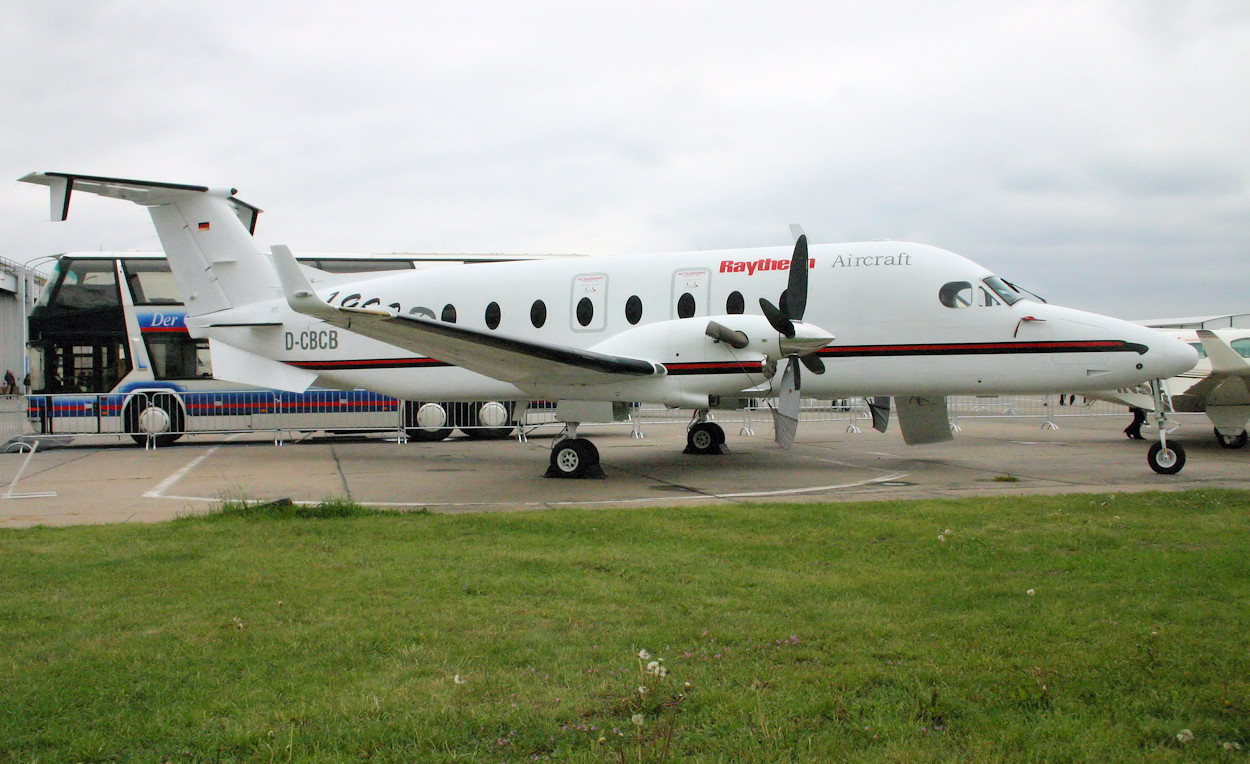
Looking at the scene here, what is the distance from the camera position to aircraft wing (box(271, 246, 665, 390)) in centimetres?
988

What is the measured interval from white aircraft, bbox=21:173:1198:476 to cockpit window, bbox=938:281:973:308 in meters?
0.02

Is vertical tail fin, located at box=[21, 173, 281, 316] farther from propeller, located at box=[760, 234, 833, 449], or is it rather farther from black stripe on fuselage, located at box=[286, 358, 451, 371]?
propeller, located at box=[760, 234, 833, 449]

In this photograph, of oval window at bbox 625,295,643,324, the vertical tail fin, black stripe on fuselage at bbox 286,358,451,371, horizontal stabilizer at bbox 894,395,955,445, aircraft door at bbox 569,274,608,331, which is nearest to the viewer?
oval window at bbox 625,295,643,324

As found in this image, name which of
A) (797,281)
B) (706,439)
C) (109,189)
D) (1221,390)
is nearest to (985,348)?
(797,281)

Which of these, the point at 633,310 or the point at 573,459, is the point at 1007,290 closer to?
the point at 633,310

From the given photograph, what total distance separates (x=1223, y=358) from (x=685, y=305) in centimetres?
979

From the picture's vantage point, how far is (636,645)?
4.49 m

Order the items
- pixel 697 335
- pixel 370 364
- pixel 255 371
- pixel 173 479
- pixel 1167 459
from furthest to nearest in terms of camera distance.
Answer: pixel 255 371
pixel 370 364
pixel 173 479
pixel 1167 459
pixel 697 335

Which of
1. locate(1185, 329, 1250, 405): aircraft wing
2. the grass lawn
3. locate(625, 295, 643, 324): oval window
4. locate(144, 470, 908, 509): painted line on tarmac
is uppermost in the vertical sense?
locate(625, 295, 643, 324): oval window

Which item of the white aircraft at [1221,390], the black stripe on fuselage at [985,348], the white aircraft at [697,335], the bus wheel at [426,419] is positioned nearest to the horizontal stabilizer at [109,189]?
the white aircraft at [697,335]

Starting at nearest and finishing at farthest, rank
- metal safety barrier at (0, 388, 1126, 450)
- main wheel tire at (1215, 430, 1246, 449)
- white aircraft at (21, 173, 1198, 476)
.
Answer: white aircraft at (21, 173, 1198, 476)
main wheel tire at (1215, 430, 1246, 449)
metal safety barrier at (0, 388, 1126, 450)

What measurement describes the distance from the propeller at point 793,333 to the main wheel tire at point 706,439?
4420 mm

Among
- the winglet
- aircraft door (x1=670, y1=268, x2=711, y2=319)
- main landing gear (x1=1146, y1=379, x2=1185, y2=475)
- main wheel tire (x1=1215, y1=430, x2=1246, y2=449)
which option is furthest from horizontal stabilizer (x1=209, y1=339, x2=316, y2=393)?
main wheel tire (x1=1215, y1=430, x2=1246, y2=449)

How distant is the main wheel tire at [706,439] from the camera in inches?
656
